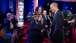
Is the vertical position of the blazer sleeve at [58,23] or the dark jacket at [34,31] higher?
the blazer sleeve at [58,23]

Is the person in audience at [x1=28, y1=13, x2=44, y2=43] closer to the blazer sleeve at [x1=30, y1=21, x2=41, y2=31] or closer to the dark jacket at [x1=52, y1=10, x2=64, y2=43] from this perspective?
the blazer sleeve at [x1=30, y1=21, x2=41, y2=31]

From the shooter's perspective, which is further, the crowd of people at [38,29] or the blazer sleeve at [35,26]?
the blazer sleeve at [35,26]

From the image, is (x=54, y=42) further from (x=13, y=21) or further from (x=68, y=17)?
(x=68, y=17)

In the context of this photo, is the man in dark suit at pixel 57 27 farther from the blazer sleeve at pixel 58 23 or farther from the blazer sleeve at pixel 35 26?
the blazer sleeve at pixel 35 26

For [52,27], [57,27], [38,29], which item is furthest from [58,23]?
[38,29]

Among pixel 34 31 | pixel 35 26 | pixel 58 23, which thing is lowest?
pixel 34 31

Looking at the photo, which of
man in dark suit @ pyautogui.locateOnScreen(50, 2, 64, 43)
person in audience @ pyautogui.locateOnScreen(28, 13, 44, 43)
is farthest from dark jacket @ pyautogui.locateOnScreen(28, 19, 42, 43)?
man in dark suit @ pyautogui.locateOnScreen(50, 2, 64, 43)

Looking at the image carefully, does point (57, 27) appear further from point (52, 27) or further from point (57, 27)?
point (52, 27)

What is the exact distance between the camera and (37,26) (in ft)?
14.4

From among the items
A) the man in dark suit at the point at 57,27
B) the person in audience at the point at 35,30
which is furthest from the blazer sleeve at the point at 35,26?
the man in dark suit at the point at 57,27

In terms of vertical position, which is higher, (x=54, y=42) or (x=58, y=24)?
(x=58, y=24)

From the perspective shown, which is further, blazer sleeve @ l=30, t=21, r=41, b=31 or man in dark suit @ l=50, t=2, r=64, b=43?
blazer sleeve @ l=30, t=21, r=41, b=31

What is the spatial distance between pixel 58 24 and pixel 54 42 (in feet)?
1.39

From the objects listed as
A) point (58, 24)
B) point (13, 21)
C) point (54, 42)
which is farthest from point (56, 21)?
point (13, 21)
